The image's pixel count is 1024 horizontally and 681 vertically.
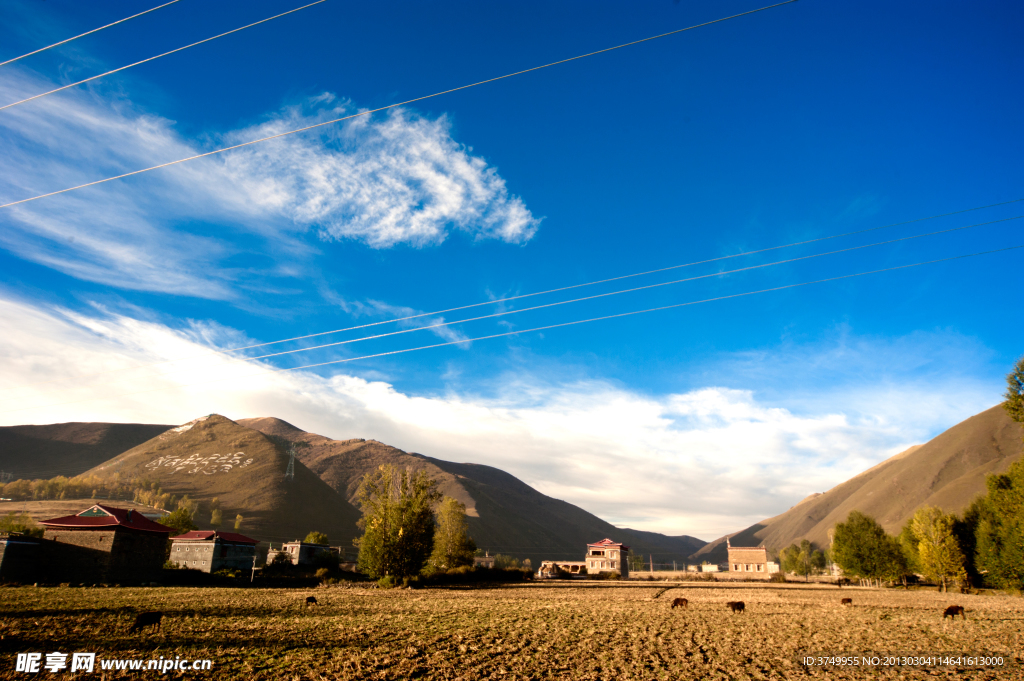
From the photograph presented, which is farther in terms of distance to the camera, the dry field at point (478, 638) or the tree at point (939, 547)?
the tree at point (939, 547)

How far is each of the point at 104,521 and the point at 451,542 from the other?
41040 millimetres

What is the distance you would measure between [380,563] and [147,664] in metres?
42.6

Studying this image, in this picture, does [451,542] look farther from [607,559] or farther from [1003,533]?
[1003,533]

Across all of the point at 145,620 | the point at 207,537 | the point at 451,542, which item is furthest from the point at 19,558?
the point at 451,542

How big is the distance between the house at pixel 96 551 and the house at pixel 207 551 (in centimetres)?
1425

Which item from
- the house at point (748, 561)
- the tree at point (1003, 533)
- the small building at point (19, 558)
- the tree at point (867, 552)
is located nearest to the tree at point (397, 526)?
the small building at point (19, 558)

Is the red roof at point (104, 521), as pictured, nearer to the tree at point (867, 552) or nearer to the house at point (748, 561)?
the tree at point (867, 552)

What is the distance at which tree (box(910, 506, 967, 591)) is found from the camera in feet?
190

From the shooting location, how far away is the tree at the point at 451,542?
68.9 metres

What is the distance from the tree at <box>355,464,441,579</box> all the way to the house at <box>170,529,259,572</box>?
16.1m

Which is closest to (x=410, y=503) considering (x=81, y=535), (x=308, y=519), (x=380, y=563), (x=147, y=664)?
(x=380, y=563)

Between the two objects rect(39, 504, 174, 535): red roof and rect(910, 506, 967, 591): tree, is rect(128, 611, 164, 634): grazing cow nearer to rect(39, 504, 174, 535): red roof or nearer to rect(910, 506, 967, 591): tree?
rect(39, 504, 174, 535): red roof

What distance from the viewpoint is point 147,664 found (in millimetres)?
12820

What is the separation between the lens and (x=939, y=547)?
58.2 m
